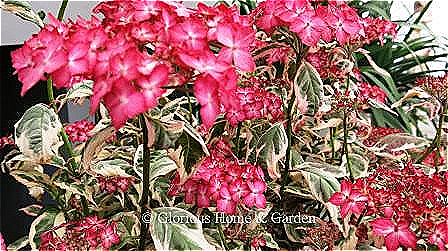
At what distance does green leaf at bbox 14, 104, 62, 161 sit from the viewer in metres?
0.73

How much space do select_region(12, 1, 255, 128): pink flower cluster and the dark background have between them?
3.38ft

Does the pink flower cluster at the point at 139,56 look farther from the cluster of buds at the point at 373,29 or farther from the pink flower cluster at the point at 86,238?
the cluster of buds at the point at 373,29

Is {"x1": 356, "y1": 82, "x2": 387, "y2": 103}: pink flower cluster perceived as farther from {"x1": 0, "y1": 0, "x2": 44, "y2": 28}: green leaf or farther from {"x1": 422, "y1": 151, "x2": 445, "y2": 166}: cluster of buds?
{"x1": 0, "y1": 0, "x2": 44, "y2": 28}: green leaf

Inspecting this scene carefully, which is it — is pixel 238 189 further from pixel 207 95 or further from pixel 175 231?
pixel 207 95

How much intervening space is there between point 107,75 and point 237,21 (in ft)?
0.57

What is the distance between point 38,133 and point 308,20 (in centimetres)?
35

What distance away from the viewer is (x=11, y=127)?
5.16 feet

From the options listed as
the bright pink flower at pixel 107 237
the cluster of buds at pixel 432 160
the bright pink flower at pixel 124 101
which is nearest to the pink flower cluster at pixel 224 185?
the bright pink flower at pixel 107 237

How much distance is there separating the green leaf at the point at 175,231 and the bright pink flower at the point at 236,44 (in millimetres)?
183

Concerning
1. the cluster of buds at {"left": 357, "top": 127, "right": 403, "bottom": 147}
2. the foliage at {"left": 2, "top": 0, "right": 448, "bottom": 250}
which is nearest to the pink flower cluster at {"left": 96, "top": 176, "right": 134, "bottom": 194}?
the foliage at {"left": 2, "top": 0, "right": 448, "bottom": 250}

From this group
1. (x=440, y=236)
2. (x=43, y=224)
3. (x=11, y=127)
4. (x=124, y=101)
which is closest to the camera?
(x=124, y=101)

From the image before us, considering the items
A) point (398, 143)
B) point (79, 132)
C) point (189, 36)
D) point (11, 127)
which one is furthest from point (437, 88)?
point (11, 127)

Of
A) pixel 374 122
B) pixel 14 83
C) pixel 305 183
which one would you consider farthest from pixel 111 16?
pixel 374 122

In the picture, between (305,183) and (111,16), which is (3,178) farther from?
(111,16)
